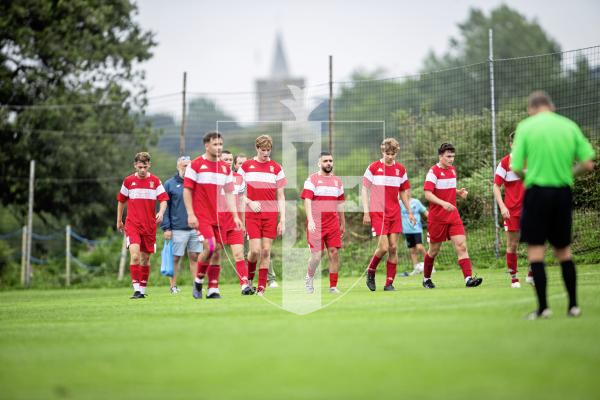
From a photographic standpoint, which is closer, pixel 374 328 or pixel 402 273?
pixel 374 328

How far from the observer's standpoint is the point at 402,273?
2008 cm

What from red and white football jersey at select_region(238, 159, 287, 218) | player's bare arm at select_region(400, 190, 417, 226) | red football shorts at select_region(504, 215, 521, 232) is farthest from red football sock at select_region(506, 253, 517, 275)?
red and white football jersey at select_region(238, 159, 287, 218)

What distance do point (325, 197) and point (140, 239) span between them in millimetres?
3335

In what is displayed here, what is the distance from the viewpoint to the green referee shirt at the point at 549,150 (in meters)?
8.23

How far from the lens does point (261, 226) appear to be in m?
13.9

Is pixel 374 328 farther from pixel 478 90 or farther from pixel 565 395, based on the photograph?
pixel 478 90

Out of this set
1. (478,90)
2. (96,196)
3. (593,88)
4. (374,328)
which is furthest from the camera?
(96,196)

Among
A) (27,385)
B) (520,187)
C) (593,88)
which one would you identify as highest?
(593,88)

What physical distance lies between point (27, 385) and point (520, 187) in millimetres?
9732

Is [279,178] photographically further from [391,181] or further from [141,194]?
[141,194]

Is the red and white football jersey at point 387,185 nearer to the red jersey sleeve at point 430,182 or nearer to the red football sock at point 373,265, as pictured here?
the red jersey sleeve at point 430,182

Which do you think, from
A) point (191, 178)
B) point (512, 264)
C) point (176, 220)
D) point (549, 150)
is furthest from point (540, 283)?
point (176, 220)

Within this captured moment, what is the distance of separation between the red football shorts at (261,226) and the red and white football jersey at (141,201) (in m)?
2.03

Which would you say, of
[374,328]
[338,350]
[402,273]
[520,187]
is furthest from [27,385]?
[402,273]
